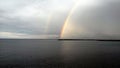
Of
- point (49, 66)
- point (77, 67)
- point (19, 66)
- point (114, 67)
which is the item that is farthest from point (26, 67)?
point (114, 67)

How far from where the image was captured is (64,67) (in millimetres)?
51531

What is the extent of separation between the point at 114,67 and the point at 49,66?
1749cm

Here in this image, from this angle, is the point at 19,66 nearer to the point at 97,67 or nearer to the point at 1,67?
the point at 1,67

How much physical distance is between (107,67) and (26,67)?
2194 centimetres

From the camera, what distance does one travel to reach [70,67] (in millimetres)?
51938

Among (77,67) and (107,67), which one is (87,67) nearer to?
(77,67)

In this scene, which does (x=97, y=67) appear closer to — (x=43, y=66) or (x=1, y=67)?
(x=43, y=66)

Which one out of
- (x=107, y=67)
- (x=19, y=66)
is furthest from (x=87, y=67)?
(x=19, y=66)

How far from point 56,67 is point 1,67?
14.6 meters

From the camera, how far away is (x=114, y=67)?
52188mm

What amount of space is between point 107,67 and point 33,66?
20.3 metres

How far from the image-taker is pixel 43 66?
2101 inches

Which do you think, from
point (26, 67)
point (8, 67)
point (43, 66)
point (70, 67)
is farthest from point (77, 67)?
point (8, 67)

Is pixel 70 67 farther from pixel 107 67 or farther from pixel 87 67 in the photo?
pixel 107 67
